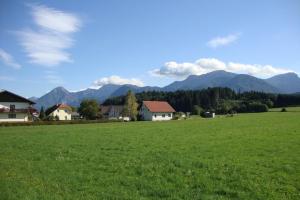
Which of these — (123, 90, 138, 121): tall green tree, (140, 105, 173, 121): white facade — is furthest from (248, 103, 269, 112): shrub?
(123, 90, 138, 121): tall green tree

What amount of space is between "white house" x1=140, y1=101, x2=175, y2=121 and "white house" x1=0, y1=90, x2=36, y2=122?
42.3 m

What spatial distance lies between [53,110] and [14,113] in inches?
2097

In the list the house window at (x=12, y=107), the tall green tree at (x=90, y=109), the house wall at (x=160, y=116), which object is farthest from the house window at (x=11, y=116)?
the house wall at (x=160, y=116)

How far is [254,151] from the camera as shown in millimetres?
19766

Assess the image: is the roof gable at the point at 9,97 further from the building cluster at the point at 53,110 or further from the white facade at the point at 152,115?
the white facade at the point at 152,115

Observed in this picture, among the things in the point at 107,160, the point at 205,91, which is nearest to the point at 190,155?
the point at 107,160

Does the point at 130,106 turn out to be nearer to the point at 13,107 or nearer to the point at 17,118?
the point at 17,118

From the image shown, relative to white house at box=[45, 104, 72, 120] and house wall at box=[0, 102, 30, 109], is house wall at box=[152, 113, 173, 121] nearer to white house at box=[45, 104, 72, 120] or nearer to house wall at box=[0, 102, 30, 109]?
white house at box=[45, 104, 72, 120]

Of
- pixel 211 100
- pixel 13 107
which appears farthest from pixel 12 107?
pixel 211 100

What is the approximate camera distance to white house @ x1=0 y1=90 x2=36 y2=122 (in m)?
94.9

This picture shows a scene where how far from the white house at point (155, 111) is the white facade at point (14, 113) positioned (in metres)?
43.0

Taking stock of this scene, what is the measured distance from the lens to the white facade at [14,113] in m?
94.6

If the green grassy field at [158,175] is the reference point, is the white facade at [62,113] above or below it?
above

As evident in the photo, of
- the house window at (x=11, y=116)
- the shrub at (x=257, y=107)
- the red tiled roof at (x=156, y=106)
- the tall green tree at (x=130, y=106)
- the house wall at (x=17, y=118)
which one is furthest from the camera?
the shrub at (x=257, y=107)
